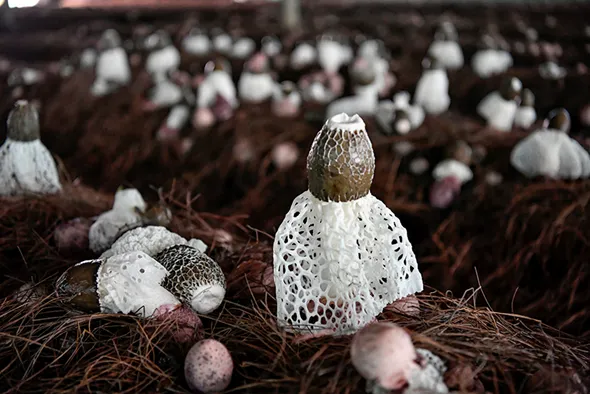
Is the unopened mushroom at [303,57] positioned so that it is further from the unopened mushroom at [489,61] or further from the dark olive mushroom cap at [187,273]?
the dark olive mushroom cap at [187,273]

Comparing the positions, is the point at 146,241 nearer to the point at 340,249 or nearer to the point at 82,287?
the point at 82,287

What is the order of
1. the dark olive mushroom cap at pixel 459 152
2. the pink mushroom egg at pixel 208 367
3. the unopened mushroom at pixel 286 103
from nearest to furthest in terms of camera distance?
the pink mushroom egg at pixel 208 367 → the dark olive mushroom cap at pixel 459 152 → the unopened mushroom at pixel 286 103

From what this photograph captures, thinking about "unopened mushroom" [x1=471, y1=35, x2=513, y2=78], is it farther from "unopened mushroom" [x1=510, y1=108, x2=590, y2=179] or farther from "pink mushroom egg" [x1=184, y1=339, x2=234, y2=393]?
"pink mushroom egg" [x1=184, y1=339, x2=234, y2=393]

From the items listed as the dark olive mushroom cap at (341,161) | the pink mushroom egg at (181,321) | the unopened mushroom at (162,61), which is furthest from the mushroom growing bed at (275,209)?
the dark olive mushroom cap at (341,161)

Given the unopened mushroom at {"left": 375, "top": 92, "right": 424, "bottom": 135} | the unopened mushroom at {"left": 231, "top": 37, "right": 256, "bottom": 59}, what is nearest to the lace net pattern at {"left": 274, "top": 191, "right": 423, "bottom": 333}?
the unopened mushroom at {"left": 375, "top": 92, "right": 424, "bottom": 135}

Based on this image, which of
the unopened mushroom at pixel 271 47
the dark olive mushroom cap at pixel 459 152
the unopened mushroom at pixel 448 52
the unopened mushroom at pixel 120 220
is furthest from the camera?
the unopened mushroom at pixel 271 47
